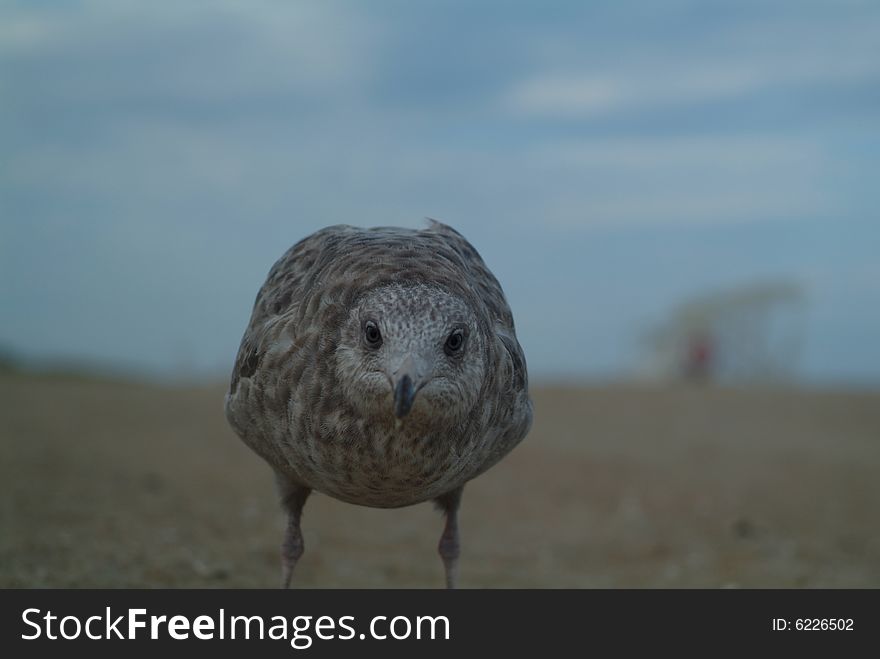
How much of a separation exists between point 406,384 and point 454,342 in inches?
17.1

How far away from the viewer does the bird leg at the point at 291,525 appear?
614cm

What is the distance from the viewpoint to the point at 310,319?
5109 millimetres

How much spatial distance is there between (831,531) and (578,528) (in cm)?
257

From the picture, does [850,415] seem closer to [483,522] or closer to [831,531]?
[831,531]

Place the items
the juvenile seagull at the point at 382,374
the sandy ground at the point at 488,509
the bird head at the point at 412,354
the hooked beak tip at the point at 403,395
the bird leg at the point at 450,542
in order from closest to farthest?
the hooked beak tip at the point at 403,395
the bird head at the point at 412,354
the juvenile seagull at the point at 382,374
the bird leg at the point at 450,542
the sandy ground at the point at 488,509

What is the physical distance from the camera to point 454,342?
4.66 metres

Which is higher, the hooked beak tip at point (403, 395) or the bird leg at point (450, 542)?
the bird leg at point (450, 542)

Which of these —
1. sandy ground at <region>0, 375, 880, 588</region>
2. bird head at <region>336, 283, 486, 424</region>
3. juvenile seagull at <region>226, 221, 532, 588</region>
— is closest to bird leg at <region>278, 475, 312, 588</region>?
juvenile seagull at <region>226, 221, 532, 588</region>

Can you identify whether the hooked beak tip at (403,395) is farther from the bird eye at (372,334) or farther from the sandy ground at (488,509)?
the sandy ground at (488,509)

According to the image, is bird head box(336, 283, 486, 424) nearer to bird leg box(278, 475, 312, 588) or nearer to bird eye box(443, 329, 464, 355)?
bird eye box(443, 329, 464, 355)

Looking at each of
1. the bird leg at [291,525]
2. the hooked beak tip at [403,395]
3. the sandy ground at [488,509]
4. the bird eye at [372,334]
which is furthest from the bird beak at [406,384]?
the sandy ground at [488,509]

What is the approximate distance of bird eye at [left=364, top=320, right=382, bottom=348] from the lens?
4.59 metres

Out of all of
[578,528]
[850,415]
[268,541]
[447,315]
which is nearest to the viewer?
[447,315]
